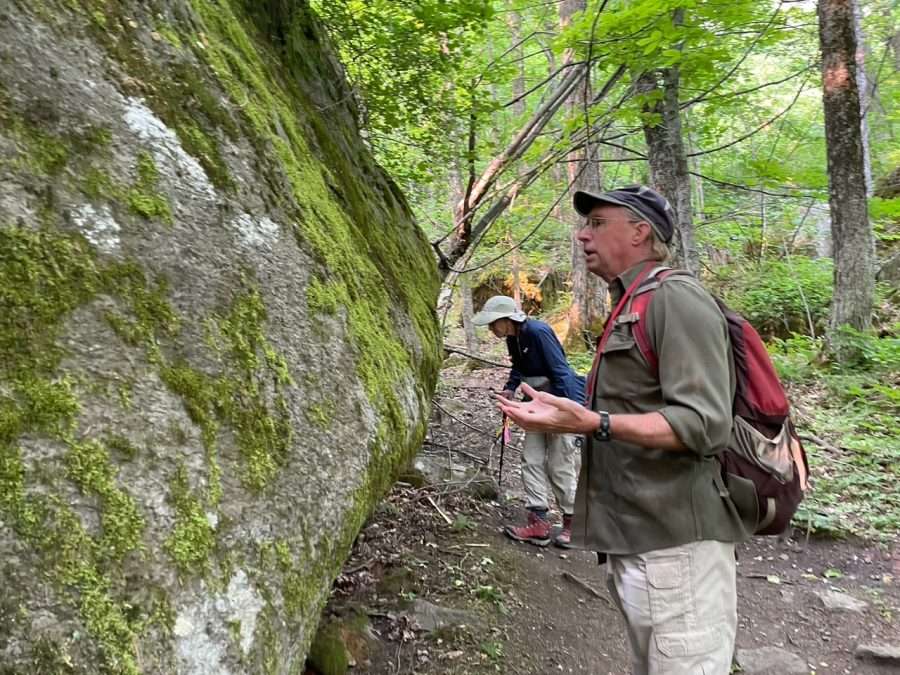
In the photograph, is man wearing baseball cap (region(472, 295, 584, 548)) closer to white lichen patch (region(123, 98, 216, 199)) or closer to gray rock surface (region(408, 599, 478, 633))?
gray rock surface (region(408, 599, 478, 633))

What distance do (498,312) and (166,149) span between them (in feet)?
12.7

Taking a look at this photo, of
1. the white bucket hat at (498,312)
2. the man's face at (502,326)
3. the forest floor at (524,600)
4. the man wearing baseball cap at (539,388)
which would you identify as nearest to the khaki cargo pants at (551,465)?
the man wearing baseball cap at (539,388)

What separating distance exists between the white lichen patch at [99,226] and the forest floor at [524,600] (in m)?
2.39

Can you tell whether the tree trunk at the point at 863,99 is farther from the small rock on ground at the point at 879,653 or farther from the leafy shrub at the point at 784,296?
the small rock on ground at the point at 879,653

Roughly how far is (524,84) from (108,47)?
56.5 feet

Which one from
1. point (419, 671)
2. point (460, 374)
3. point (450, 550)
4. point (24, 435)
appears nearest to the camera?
point (24, 435)

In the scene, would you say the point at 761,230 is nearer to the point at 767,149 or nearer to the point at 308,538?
the point at 767,149

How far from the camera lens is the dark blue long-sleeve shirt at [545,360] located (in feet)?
18.0

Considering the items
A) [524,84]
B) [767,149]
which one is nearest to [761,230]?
[767,149]

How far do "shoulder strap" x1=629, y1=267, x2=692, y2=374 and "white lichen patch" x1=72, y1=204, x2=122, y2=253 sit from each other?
5.76 feet

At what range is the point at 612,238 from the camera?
8.02 ft

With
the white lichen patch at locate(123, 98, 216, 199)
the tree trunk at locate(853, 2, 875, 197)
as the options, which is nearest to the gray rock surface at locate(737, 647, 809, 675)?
the white lichen patch at locate(123, 98, 216, 199)

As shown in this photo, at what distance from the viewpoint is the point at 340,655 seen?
3098mm

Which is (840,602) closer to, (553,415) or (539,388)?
(539,388)
